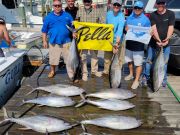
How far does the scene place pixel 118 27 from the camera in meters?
5.77

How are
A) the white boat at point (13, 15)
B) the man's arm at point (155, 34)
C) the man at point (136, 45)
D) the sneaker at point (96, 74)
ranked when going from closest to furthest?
the man at point (136, 45)
the man's arm at point (155, 34)
the sneaker at point (96, 74)
the white boat at point (13, 15)

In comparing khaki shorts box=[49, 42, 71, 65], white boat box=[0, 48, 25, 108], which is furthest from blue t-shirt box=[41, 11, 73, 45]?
white boat box=[0, 48, 25, 108]

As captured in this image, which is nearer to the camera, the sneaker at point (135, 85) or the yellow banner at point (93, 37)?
the sneaker at point (135, 85)

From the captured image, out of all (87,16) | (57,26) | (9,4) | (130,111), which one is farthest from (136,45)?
(9,4)

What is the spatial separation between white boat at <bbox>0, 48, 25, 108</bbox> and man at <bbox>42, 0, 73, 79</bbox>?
96cm

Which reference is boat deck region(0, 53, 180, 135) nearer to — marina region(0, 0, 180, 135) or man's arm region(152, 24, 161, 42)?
marina region(0, 0, 180, 135)

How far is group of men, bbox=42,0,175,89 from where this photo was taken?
5.43m

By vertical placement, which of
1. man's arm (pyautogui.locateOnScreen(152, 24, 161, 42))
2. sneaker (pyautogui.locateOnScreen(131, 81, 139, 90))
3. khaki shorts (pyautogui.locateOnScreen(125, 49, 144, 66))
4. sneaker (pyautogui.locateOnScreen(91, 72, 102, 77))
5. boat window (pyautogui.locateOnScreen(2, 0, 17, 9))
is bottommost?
sneaker (pyautogui.locateOnScreen(91, 72, 102, 77))

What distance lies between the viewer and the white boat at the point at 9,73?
582 cm

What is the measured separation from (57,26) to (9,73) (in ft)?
4.84

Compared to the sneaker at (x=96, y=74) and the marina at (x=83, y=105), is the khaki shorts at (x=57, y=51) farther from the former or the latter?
the sneaker at (x=96, y=74)

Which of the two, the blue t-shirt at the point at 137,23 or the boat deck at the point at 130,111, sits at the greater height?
the blue t-shirt at the point at 137,23

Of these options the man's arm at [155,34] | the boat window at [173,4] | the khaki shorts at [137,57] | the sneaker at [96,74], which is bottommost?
the sneaker at [96,74]

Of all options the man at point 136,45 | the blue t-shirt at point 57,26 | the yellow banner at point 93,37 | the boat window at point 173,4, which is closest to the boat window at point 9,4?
the boat window at point 173,4
